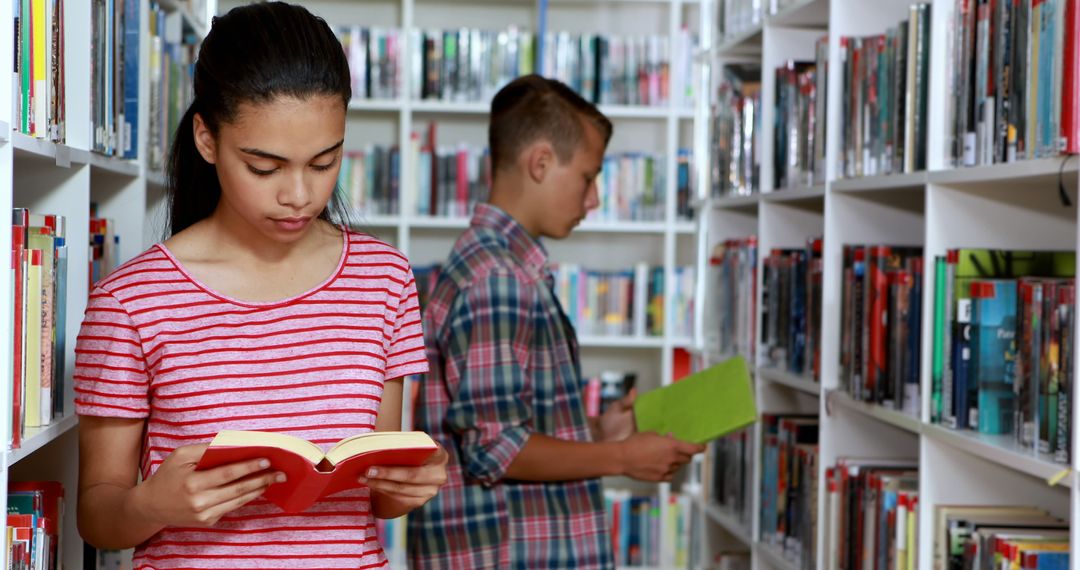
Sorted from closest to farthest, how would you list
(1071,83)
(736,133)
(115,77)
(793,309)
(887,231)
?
(1071,83) → (115,77) → (887,231) → (793,309) → (736,133)

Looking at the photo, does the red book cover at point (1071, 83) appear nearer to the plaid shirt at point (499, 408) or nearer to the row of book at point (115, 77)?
the plaid shirt at point (499, 408)

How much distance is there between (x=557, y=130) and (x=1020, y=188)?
79 centimetres

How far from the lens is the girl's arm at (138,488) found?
1191 millimetres

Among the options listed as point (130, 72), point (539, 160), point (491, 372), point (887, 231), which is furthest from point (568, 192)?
point (130, 72)

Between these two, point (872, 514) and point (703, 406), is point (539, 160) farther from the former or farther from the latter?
point (872, 514)

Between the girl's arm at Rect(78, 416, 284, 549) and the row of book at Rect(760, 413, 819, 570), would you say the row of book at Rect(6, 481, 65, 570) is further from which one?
the row of book at Rect(760, 413, 819, 570)

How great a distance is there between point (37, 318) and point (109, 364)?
22 centimetres

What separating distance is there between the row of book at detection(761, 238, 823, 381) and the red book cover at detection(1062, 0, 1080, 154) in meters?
0.96

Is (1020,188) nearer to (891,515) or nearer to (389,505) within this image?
(891,515)

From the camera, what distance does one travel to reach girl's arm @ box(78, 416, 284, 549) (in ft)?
3.91

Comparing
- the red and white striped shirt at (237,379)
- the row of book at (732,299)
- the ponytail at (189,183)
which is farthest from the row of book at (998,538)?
the ponytail at (189,183)

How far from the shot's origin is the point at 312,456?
3.86ft

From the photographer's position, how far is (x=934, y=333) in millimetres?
1934

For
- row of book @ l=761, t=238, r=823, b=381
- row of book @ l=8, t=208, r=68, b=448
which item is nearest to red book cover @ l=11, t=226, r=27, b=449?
row of book @ l=8, t=208, r=68, b=448
